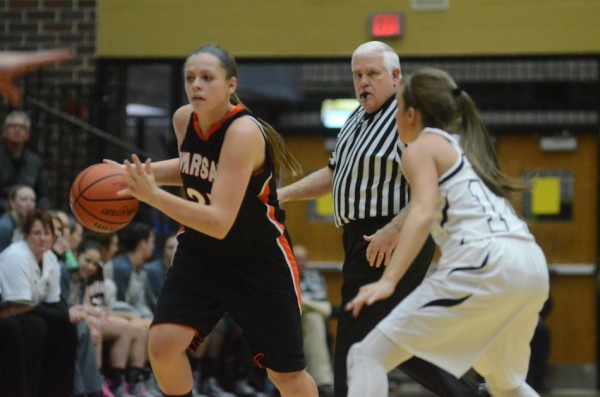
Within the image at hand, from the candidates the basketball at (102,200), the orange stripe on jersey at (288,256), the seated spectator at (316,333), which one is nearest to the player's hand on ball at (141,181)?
the basketball at (102,200)

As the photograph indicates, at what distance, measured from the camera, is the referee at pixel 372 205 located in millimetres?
5062

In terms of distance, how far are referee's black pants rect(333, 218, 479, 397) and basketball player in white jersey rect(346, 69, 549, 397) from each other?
2.41 ft

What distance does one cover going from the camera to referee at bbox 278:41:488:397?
16.6ft

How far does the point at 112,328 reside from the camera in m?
8.91

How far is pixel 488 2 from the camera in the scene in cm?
1098

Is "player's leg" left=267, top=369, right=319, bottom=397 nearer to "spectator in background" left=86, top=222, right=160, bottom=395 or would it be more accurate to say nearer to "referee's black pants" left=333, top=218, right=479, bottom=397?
"referee's black pants" left=333, top=218, right=479, bottom=397

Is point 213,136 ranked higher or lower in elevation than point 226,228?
higher

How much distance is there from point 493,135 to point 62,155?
471cm

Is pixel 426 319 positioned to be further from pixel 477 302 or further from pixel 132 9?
pixel 132 9

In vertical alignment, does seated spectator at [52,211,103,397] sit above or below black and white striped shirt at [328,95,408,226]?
below

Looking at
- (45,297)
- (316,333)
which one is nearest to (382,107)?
(45,297)

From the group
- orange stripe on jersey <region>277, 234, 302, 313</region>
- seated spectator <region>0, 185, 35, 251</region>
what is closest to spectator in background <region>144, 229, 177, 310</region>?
seated spectator <region>0, 185, 35, 251</region>

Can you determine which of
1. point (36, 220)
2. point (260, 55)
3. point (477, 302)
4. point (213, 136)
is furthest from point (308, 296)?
point (477, 302)

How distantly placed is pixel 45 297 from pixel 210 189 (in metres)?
3.12
